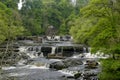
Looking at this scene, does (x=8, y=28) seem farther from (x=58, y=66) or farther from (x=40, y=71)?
(x=58, y=66)

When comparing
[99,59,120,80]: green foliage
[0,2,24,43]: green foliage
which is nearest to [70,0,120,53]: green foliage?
[99,59,120,80]: green foliage

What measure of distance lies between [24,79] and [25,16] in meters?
67.5

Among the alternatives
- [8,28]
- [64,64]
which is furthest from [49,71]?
[8,28]

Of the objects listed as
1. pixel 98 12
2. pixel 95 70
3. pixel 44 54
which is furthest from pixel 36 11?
pixel 98 12

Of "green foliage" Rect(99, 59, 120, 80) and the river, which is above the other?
"green foliage" Rect(99, 59, 120, 80)

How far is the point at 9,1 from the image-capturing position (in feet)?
272

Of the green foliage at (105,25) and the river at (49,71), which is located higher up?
the green foliage at (105,25)

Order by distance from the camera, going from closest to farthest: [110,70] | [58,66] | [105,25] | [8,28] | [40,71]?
1. [8,28]
2. [110,70]
3. [105,25]
4. [40,71]
5. [58,66]

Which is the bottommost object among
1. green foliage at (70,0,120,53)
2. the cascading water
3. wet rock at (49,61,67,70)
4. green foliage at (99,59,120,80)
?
the cascading water

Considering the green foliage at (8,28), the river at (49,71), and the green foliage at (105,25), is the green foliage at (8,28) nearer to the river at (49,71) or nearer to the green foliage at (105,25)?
the river at (49,71)

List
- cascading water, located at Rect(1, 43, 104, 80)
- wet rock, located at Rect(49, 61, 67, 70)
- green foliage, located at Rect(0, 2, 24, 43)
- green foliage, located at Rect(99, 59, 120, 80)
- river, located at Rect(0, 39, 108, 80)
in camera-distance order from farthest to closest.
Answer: wet rock, located at Rect(49, 61, 67, 70) < cascading water, located at Rect(1, 43, 104, 80) < river, located at Rect(0, 39, 108, 80) < green foliage, located at Rect(99, 59, 120, 80) < green foliage, located at Rect(0, 2, 24, 43)

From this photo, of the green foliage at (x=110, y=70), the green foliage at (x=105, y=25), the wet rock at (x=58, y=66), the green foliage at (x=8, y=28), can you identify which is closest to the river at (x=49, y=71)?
the wet rock at (x=58, y=66)

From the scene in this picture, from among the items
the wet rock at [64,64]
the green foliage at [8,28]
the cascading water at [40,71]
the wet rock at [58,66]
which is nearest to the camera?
the green foliage at [8,28]

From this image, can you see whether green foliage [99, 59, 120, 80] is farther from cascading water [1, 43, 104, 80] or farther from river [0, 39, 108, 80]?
cascading water [1, 43, 104, 80]
